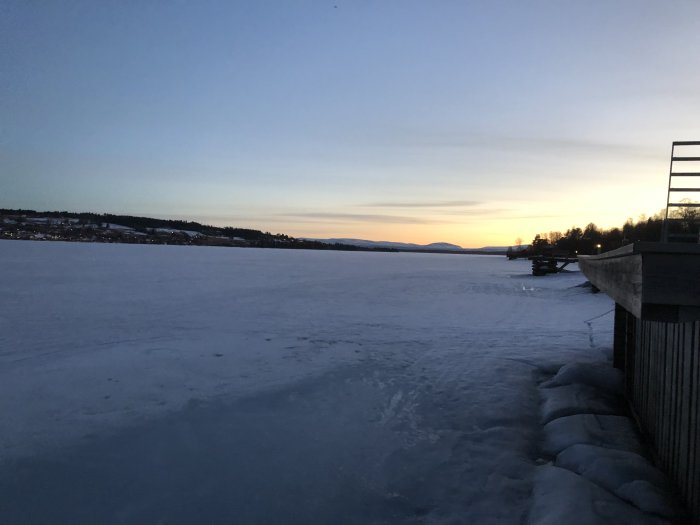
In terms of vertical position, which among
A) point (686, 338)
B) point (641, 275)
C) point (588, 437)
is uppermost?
point (641, 275)

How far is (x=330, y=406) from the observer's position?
6426 mm

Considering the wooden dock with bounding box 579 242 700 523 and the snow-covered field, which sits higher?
the wooden dock with bounding box 579 242 700 523

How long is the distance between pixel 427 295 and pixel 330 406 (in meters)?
16.0

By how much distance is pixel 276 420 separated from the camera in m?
5.87

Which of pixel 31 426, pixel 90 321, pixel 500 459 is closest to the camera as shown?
pixel 500 459

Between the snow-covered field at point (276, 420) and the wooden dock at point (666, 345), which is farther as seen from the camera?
the snow-covered field at point (276, 420)

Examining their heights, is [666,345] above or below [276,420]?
above

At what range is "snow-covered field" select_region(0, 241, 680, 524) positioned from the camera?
4.10 m

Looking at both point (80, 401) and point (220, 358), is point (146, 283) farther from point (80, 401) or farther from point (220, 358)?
point (80, 401)

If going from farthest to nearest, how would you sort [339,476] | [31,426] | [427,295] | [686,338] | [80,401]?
[427,295] < [80,401] < [31,426] < [339,476] < [686,338]

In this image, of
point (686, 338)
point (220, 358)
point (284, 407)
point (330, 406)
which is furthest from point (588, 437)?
point (220, 358)

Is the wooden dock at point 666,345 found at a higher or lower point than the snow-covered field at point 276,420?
higher

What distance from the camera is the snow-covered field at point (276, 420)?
4.10 metres

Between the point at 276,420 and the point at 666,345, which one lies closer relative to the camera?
the point at 666,345
